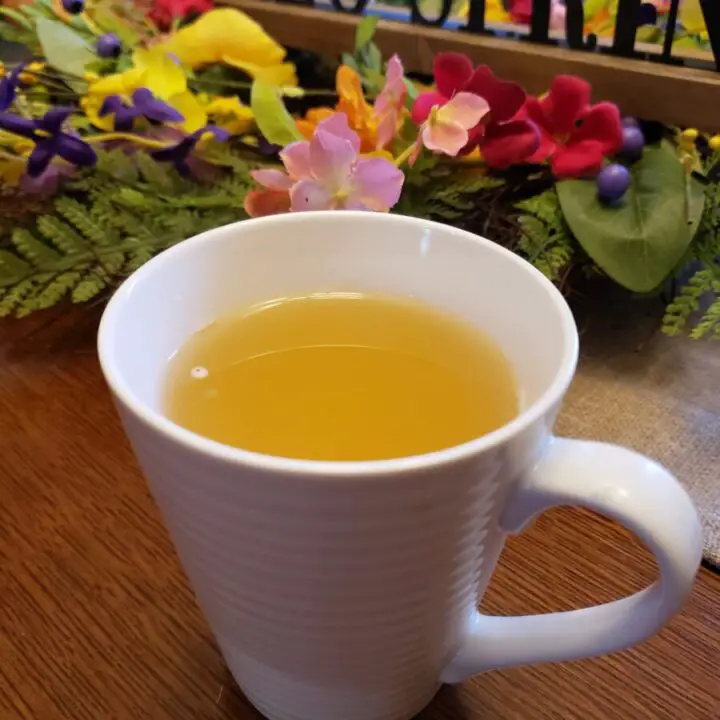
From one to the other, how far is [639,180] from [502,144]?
117 millimetres

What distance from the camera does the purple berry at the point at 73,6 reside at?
2.89 feet

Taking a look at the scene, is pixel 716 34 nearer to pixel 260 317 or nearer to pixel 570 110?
pixel 570 110

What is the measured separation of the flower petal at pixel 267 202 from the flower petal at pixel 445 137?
0.12 metres

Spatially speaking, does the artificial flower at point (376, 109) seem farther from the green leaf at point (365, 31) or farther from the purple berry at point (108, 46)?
the purple berry at point (108, 46)

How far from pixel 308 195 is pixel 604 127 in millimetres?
269

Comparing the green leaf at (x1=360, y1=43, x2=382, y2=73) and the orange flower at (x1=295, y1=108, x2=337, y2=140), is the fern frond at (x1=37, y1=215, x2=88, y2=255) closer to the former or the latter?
the orange flower at (x1=295, y1=108, x2=337, y2=140)

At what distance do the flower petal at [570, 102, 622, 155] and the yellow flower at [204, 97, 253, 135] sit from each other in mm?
289

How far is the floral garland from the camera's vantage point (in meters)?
0.65

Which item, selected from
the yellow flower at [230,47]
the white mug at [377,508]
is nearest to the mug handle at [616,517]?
the white mug at [377,508]

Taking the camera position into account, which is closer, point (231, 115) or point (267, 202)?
point (267, 202)

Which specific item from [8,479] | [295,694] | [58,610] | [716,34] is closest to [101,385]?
[8,479]

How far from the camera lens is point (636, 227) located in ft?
2.13

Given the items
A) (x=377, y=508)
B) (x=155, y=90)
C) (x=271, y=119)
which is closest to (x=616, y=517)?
(x=377, y=508)

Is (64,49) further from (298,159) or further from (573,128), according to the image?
(573,128)
